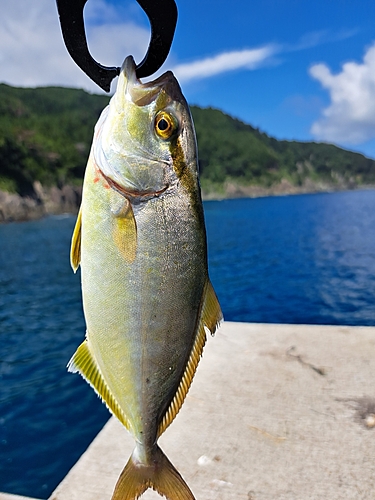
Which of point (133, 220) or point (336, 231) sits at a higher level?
point (133, 220)

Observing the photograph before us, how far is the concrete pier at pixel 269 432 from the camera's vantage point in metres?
3.36

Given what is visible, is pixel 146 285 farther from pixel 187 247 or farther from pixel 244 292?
pixel 244 292

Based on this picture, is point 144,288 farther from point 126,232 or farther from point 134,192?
point 134,192

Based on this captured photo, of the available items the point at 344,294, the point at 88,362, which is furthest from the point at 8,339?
the point at 344,294

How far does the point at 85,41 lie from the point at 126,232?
0.86 m

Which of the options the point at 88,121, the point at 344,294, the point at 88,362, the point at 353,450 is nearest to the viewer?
the point at 88,362

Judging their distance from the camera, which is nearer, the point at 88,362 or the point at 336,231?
the point at 88,362

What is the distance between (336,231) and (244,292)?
1201 inches

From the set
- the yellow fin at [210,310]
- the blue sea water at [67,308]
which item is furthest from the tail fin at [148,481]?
the blue sea water at [67,308]

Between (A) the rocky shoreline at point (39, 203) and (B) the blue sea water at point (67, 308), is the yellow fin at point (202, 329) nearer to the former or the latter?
(B) the blue sea water at point (67, 308)

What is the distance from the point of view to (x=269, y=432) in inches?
159

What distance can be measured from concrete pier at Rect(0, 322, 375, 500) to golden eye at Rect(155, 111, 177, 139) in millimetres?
2575

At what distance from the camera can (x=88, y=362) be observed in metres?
2.06

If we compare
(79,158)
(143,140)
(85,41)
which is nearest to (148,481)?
(143,140)
